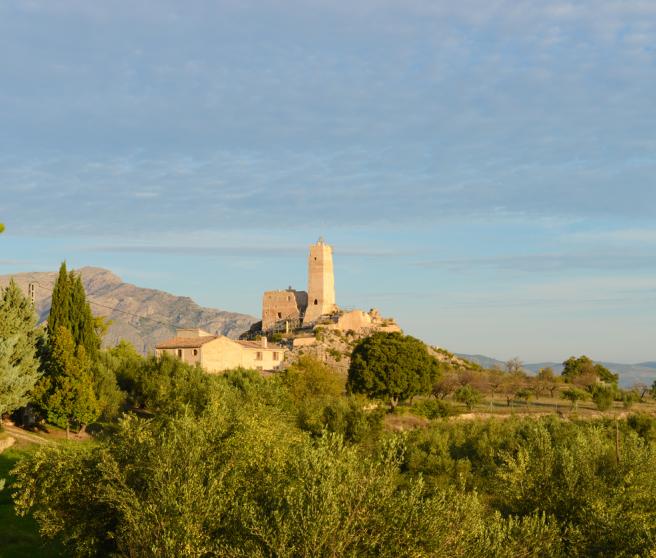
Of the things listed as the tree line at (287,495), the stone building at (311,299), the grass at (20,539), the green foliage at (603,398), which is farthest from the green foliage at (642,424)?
the stone building at (311,299)

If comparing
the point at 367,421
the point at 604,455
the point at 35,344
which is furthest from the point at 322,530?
the point at 367,421

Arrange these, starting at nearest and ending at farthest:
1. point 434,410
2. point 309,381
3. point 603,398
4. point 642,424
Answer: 1. point 642,424
2. point 309,381
3. point 434,410
4. point 603,398

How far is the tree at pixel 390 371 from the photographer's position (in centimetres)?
7144

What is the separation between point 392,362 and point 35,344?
35433mm

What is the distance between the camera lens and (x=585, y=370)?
4481 inches

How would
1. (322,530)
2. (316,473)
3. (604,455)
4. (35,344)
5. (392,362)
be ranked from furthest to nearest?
(392,362), (35,344), (604,455), (316,473), (322,530)

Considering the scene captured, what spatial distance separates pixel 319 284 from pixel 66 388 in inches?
3298

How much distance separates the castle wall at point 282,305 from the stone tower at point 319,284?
3068 mm

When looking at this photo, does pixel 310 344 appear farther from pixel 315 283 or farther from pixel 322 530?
pixel 322 530

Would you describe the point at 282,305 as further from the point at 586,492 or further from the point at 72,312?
the point at 586,492

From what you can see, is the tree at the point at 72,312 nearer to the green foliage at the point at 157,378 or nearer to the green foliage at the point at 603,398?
the green foliage at the point at 157,378

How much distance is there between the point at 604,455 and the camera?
3194cm

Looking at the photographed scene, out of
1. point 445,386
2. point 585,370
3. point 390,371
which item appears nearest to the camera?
point 390,371

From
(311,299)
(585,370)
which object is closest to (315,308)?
(311,299)
